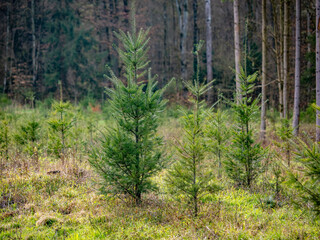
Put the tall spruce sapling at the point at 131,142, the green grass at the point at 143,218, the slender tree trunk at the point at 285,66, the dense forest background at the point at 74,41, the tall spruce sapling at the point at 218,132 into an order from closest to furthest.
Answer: the green grass at the point at 143,218, the tall spruce sapling at the point at 131,142, the tall spruce sapling at the point at 218,132, the slender tree trunk at the point at 285,66, the dense forest background at the point at 74,41

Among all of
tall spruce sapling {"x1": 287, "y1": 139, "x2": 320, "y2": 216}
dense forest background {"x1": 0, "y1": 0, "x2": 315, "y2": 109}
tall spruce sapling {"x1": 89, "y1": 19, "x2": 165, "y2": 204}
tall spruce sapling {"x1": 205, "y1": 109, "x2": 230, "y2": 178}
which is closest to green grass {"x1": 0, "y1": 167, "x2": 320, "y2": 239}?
tall spruce sapling {"x1": 287, "y1": 139, "x2": 320, "y2": 216}

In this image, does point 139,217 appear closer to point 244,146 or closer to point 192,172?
point 192,172

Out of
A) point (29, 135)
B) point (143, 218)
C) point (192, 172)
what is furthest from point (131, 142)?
point (29, 135)

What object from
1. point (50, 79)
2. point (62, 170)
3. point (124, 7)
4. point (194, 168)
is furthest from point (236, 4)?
point (50, 79)

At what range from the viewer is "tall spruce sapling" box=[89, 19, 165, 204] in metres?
4.98

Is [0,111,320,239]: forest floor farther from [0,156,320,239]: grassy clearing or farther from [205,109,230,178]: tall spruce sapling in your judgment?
[205,109,230,178]: tall spruce sapling

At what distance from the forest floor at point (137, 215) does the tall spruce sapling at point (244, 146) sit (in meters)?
0.44

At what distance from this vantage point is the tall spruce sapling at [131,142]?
196 inches

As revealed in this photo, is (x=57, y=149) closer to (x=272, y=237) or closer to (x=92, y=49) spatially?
(x=272, y=237)

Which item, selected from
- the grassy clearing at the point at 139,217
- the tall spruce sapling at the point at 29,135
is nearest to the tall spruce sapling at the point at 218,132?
the grassy clearing at the point at 139,217

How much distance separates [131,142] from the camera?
197 inches

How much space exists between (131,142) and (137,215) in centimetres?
136

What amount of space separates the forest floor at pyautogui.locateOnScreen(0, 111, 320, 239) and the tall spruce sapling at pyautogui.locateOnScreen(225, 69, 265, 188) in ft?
1.44

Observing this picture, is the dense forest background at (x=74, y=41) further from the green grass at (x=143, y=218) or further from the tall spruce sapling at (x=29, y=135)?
the green grass at (x=143, y=218)
